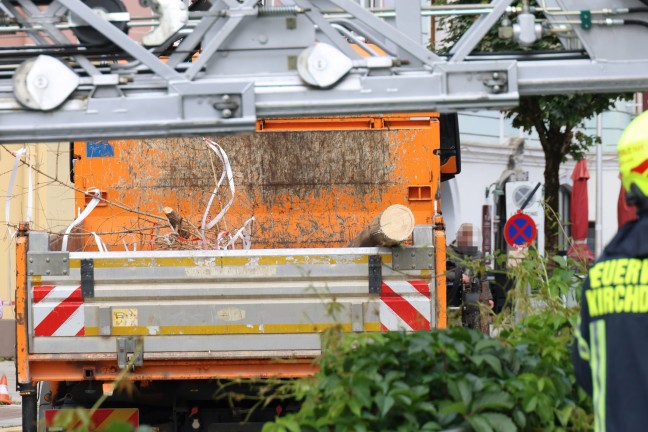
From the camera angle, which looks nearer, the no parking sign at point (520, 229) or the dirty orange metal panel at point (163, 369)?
the dirty orange metal panel at point (163, 369)

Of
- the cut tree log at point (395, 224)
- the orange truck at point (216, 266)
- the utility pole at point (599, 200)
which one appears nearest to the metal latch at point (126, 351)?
the orange truck at point (216, 266)

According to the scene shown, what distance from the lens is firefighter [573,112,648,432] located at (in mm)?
3301

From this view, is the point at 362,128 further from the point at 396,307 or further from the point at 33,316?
the point at 33,316

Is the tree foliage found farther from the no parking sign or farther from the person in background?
the person in background

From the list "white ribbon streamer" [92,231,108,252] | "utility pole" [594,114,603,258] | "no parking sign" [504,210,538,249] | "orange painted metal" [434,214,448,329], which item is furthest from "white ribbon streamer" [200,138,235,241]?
"utility pole" [594,114,603,258]

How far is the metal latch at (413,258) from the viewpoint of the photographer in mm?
6715

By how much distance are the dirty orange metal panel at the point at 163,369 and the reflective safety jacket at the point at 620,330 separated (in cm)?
344

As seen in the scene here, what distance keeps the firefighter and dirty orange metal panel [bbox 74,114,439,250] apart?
14.4 ft

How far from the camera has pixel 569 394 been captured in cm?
425

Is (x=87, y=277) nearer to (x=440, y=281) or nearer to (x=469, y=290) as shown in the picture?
(x=440, y=281)

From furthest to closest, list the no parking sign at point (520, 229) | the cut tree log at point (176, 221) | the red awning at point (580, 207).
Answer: the red awning at point (580, 207) < the no parking sign at point (520, 229) < the cut tree log at point (176, 221)

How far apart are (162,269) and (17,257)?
2.50ft

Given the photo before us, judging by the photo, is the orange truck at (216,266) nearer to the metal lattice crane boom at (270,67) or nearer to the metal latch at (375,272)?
the metal latch at (375,272)

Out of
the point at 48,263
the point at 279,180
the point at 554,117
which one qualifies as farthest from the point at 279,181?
the point at 554,117
